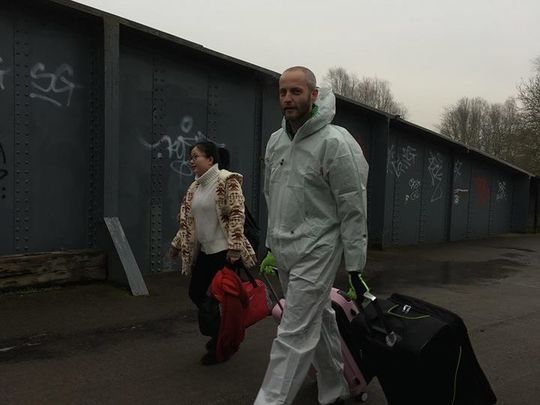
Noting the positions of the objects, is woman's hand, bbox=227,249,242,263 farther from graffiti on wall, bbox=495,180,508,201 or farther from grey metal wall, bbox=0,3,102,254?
graffiti on wall, bbox=495,180,508,201

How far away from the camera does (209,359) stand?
423 cm

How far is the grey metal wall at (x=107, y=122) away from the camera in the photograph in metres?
6.07

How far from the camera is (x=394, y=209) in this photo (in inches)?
471

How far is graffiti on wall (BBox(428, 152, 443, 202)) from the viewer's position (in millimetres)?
13203

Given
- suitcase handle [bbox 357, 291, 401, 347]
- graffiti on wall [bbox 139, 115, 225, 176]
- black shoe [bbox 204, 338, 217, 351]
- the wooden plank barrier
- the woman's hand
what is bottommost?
black shoe [bbox 204, 338, 217, 351]

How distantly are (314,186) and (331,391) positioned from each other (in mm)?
1266

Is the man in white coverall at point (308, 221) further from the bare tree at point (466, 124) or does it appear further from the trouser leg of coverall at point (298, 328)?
the bare tree at point (466, 124)

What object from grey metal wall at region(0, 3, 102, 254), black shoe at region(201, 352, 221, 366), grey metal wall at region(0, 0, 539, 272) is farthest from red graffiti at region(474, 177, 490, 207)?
black shoe at region(201, 352, 221, 366)

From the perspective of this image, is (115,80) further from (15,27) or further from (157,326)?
(157,326)

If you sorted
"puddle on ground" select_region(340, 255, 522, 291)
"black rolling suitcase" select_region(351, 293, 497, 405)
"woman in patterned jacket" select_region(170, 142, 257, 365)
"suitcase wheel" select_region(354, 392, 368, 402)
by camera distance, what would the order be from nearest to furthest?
"black rolling suitcase" select_region(351, 293, 497, 405) → "suitcase wheel" select_region(354, 392, 368, 402) → "woman in patterned jacket" select_region(170, 142, 257, 365) → "puddle on ground" select_region(340, 255, 522, 291)

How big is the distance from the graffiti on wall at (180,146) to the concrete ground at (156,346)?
147 centimetres

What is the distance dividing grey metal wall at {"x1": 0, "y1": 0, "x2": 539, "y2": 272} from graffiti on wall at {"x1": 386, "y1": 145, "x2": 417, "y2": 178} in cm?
387

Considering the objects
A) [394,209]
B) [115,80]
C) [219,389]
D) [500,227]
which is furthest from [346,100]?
[500,227]

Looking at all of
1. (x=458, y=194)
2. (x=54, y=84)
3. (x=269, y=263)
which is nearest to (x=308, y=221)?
(x=269, y=263)
